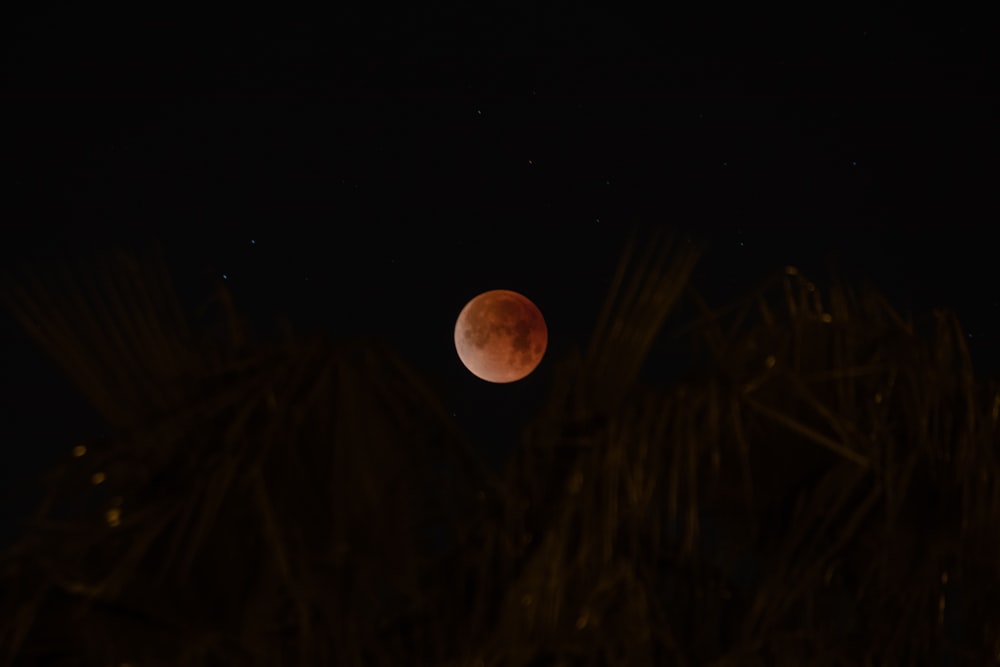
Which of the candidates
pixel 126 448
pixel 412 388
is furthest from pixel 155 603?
pixel 412 388

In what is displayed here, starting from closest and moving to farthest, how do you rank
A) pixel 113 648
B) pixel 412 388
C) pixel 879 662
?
pixel 113 648
pixel 412 388
pixel 879 662

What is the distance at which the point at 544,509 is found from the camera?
5.23 ft

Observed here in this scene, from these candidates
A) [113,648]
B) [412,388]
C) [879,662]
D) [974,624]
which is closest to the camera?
[113,648]

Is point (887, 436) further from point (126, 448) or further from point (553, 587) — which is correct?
point (126, 448)

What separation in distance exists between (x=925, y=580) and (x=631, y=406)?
0.54 meters

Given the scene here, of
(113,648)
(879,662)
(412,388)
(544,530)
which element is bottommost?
(113,648)

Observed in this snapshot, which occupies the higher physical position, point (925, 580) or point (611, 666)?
point (925, 580)

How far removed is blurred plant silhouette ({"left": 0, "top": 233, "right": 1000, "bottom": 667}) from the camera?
1.47 metres

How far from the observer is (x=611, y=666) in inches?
60.2

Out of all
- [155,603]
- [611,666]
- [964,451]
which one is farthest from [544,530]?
[964,451]

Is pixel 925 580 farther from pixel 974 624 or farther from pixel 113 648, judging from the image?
pixel 113 648

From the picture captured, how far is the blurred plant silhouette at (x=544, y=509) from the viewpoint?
1.47m

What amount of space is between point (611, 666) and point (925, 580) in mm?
530

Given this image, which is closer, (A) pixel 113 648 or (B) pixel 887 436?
(A) pixel 113 648
